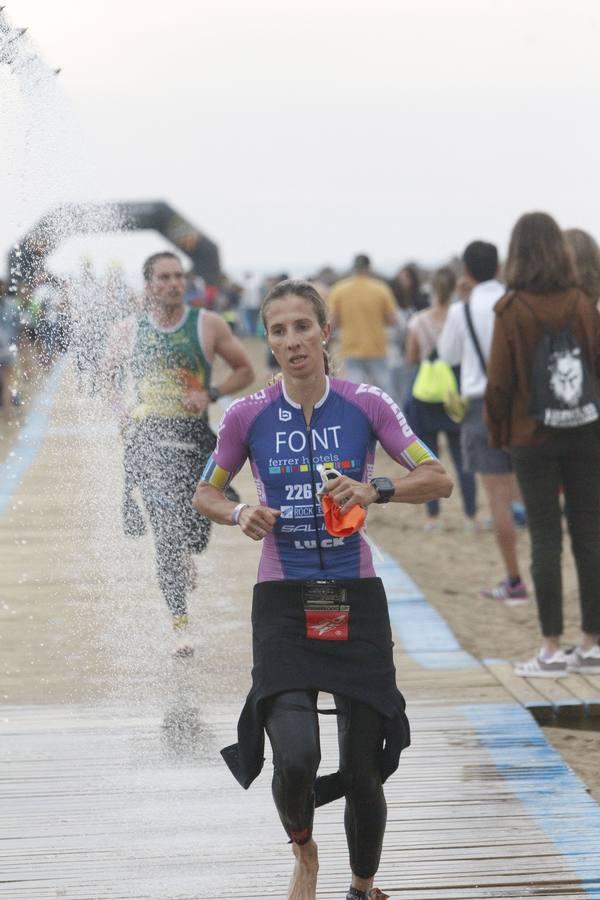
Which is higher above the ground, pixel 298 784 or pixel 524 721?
pixel 298 784

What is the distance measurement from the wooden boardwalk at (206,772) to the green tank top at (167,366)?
44.4 inches

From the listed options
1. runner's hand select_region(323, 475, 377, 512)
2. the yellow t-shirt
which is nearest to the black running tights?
runner's hand select_region(323, 475, 377, 512)

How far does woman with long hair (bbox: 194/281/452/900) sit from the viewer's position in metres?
3.49

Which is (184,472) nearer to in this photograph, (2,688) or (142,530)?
(142,530)

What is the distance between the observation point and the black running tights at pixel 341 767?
11.2 feet

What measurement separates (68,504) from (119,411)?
6028mm

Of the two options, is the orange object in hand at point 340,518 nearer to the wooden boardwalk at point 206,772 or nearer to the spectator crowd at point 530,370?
the wooden boardwalk at point 206,772

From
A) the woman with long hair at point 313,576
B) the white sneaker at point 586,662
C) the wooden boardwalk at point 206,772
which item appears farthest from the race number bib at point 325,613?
the white sneaker at point 586,662

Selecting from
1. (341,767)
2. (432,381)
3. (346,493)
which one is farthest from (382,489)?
(432,381)

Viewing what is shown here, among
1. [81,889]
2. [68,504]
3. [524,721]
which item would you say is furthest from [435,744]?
[68,504]

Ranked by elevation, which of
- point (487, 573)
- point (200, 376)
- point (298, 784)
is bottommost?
point (487, 573)

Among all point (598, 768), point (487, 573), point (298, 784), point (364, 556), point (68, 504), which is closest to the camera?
point (298, 784)

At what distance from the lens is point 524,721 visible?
18.0 ft

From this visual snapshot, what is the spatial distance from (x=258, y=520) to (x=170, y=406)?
2.86 metres
